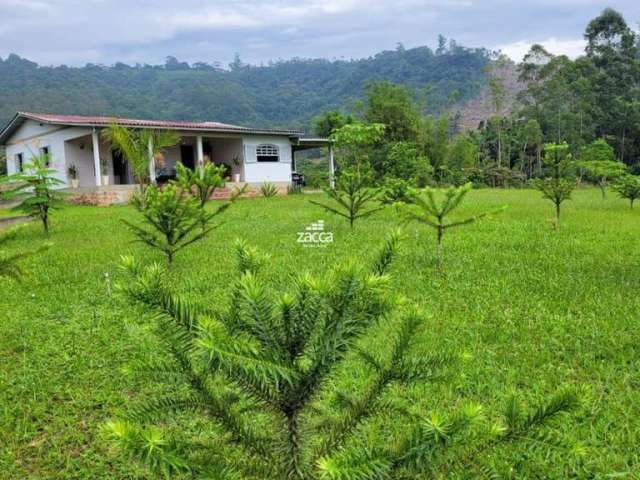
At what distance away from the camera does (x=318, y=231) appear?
35.5 ft

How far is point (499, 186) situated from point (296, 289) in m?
34.0

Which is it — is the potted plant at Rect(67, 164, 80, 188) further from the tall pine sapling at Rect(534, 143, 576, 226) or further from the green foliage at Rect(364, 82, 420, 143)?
the green foliage at Rect(364, 82, 420, 143)

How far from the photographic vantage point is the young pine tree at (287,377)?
118cm

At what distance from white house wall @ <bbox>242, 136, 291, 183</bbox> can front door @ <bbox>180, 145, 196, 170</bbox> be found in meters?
3.22

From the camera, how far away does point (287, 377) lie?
3.92 ft

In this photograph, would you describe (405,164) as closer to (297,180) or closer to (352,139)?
(352,139)

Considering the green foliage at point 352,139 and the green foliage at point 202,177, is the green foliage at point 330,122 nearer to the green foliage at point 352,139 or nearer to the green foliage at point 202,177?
the green foliage at point 352,139

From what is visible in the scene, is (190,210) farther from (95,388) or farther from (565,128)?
(565,128)

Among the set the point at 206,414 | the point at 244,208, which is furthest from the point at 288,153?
the point at 206,414

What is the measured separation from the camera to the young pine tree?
3.87ft

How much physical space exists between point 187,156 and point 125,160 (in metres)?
4.90

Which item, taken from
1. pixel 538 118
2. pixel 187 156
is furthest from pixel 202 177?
pixel 538 118

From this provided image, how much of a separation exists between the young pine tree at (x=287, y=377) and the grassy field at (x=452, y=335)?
0.45 ft

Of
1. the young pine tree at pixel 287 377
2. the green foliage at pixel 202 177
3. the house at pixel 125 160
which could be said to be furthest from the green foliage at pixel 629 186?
the young pine tree at pixel 287 377
